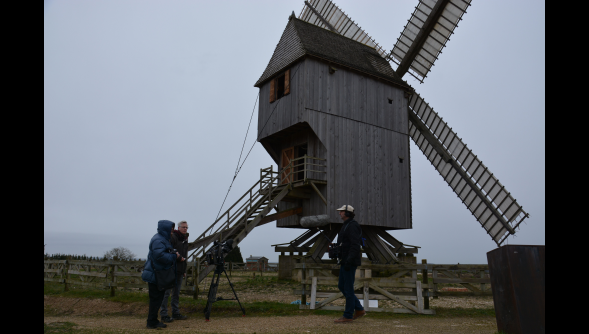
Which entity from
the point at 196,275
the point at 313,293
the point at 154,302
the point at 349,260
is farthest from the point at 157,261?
the point at 196,275

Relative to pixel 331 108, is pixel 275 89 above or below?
above

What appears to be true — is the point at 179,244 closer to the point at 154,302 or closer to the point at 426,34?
the point at 154,302

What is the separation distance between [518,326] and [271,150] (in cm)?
1476

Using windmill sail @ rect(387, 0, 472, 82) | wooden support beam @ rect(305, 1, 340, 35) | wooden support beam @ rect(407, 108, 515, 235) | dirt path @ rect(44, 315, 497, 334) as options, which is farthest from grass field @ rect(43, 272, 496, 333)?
wooden support beam @ rect(305, 1, 340, 35)

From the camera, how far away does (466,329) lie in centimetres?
789

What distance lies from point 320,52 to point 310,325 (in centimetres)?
1257

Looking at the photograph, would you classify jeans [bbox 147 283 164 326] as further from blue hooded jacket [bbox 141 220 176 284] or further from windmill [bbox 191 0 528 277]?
windmill [bbox 191 0 528 277]

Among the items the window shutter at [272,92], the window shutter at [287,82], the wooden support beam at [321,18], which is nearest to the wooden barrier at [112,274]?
the window shutter at [287,82]

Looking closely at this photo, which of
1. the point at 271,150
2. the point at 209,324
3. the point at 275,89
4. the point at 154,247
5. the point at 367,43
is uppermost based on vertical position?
the point at 367,43

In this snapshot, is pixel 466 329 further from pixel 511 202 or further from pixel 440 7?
pixel 440 7

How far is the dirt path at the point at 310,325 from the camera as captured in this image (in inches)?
293

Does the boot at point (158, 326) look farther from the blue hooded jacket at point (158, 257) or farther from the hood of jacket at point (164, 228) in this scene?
the hood of jacket at point (164, 228)
